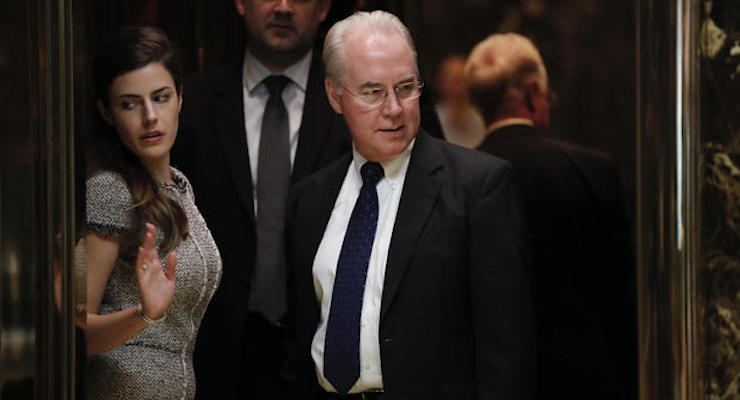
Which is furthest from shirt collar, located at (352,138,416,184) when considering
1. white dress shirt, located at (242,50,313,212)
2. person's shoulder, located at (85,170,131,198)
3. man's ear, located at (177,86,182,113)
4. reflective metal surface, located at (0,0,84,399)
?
reflective metal surface, located at (0,0,84,399)

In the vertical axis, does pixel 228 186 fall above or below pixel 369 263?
above

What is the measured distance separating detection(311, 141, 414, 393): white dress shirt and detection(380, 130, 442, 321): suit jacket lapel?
0.02 m

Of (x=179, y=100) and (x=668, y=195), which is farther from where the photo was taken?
(x=179, y=100)

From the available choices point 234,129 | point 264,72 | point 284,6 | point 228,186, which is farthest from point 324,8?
point 228,186

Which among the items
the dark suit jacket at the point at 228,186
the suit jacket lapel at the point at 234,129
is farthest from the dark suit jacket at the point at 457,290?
the suit jacket lapel at the point at 234,129

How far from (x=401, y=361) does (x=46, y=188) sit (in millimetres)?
829

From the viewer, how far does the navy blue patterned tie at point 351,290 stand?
7.48 ft

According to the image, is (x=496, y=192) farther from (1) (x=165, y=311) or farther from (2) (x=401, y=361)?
(1) (x=165, y=311)

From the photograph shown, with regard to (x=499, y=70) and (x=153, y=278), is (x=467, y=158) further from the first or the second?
(x=153, y=278)

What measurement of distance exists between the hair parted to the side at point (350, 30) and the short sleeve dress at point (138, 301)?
41 cm

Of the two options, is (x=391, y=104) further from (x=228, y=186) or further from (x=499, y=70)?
(x=228, y=186)

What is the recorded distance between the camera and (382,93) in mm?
2289

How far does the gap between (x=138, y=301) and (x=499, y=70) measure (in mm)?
919

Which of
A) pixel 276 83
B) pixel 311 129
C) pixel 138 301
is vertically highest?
pixel 276 83
